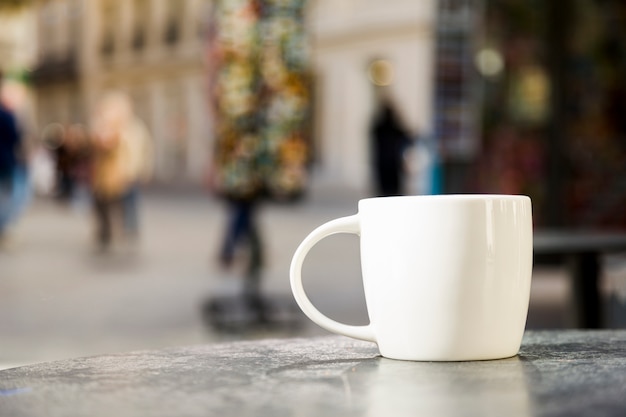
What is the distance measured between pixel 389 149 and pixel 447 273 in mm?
7520

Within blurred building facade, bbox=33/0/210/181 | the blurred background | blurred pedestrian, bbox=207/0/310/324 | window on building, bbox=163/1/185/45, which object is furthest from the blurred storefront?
window on building, bbox=163/1/185/45

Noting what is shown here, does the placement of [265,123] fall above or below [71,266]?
above

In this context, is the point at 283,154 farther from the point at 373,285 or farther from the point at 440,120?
the point at 373,285

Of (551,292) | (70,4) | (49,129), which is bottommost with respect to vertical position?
(551,292)

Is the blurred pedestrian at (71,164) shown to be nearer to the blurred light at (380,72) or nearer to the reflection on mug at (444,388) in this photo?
the blurred light at (380,72)

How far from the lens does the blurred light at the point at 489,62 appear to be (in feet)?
21.4

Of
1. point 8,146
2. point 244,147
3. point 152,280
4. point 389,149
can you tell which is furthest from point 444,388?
point 389,149

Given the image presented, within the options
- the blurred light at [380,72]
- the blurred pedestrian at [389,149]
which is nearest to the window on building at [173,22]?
the blurred pedestrian at [389,149]

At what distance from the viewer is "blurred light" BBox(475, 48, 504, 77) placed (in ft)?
21.4

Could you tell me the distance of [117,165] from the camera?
729cm

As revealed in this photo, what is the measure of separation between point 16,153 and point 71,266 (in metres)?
0.75

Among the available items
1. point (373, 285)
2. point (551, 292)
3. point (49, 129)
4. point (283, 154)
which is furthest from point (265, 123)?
point (373, 285)

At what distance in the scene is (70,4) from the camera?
8.51 metres

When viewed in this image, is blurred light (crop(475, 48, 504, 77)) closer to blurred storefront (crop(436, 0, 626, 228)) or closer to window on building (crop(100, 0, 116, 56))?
blurred storefront (crop(436, 0, 626, 228))
